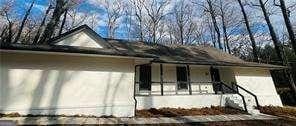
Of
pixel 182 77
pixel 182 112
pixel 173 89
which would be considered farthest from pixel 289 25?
pixel 182 112

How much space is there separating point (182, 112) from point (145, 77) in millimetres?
3683

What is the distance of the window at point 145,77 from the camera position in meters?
17.3

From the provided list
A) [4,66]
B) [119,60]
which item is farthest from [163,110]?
[4,66]

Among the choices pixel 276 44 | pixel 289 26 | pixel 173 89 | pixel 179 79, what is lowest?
pixel 173 89

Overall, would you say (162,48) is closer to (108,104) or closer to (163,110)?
(163,110)

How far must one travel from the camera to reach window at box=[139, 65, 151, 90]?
17.3m

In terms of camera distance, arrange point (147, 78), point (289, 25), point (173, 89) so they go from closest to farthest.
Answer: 1. point (147, 78)
2. point (289, 25)
3. point (173, 89)

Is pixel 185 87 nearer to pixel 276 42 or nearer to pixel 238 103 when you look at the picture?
pixel 238 103

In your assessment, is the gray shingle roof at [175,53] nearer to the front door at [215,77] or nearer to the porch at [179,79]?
the porch at [179,79]

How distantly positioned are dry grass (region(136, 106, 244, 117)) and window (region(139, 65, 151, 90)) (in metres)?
2.29

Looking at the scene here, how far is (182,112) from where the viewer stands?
14.9 metres

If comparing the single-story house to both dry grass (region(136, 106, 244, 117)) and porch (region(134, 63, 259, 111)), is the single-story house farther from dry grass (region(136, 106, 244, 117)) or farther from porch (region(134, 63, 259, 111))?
dry grass (region(136, 106, 244, 117))

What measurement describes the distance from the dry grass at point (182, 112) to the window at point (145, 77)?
229cm

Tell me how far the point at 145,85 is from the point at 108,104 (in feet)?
16.3
